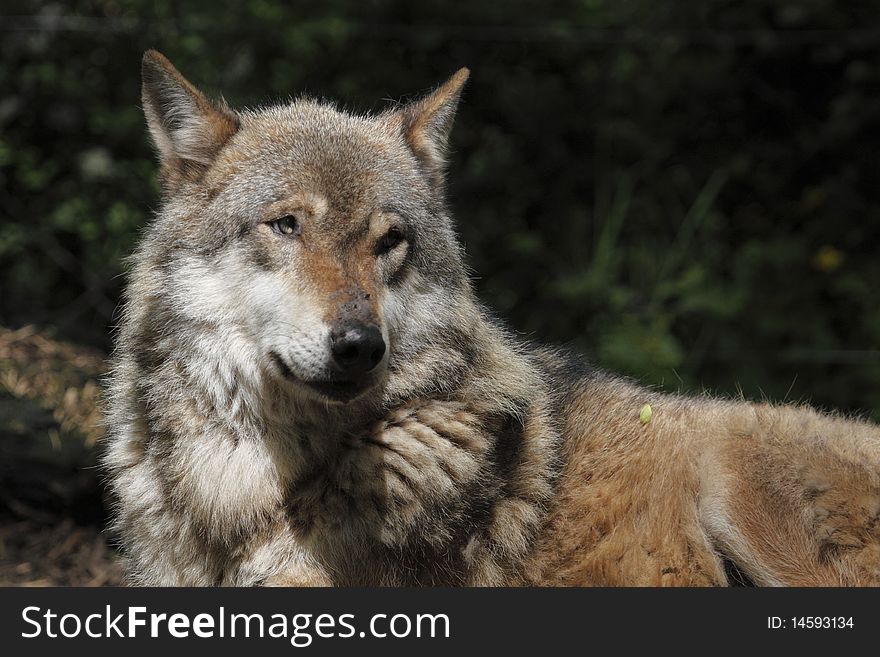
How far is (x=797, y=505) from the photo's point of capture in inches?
138

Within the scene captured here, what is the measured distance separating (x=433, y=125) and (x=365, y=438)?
142 cm

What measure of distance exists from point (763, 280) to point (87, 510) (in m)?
6.17

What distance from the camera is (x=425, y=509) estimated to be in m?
3.52

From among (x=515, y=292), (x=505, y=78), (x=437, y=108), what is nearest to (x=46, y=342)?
(x=437, y=108)

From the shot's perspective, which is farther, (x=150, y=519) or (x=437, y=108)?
(x=437, y=108)

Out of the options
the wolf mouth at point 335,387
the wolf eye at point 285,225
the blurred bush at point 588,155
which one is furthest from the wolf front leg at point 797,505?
the blurred bush at point 588,155

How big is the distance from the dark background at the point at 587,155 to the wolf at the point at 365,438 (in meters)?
3.43

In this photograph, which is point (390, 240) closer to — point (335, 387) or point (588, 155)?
point (335, 387)

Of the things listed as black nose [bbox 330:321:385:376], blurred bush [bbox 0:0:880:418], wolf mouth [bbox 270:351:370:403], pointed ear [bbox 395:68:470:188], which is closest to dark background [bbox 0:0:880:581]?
blurred bush [bbox 0:0:880:418]

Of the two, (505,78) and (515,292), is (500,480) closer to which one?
(515,292)

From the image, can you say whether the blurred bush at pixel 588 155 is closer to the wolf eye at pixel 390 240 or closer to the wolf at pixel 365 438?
the wolf at pixel 365 438

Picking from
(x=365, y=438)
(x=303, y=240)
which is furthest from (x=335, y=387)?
(x=303, y=240)

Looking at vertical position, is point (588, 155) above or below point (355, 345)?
below

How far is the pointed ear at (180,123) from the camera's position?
3736 millimetres
